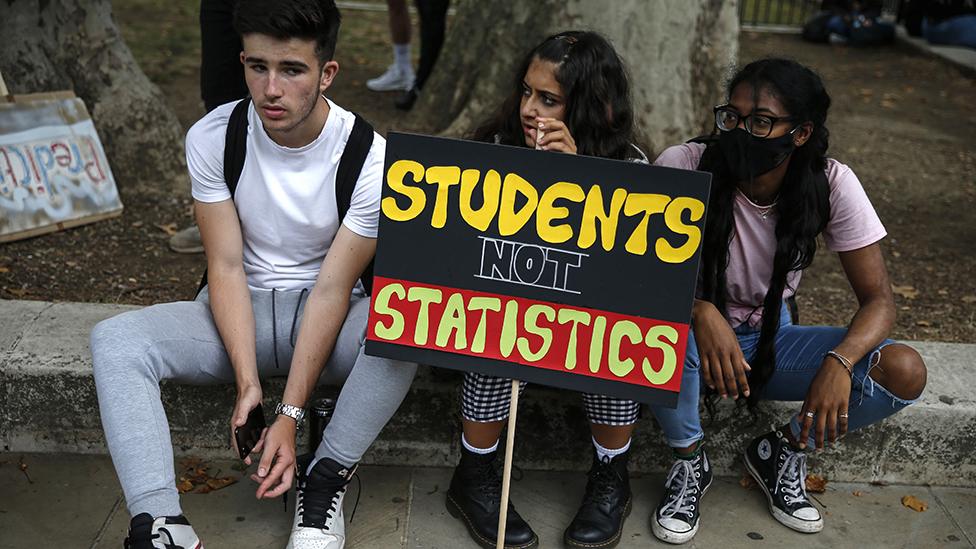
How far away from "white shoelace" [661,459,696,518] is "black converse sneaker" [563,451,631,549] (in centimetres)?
13

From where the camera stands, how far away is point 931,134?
761 centimetres

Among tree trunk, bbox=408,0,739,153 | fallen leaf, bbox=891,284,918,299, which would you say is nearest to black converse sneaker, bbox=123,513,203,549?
fallen leaf, bbox=891,284,918,299

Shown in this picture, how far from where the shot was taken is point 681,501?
325cm

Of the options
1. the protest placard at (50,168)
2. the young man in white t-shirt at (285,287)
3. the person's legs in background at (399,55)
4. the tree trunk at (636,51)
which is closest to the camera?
the young man in white t-shirt at (285,287)

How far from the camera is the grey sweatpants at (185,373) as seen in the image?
2.69 meters

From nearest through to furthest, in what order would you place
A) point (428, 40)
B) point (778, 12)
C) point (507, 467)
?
point (507, 467) < point (428, 40) < point (778, 12)

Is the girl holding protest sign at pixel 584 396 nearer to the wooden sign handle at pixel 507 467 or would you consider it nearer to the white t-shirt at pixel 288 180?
the wooden sign handle at pixel 507 467

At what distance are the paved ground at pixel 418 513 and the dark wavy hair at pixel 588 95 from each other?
1.11 meters

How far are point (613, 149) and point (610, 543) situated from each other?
3.78 ft

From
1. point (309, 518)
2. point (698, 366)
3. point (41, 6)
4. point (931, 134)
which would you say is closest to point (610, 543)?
point (698, 366)

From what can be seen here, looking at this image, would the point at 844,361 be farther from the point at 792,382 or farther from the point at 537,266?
the point at 537,266

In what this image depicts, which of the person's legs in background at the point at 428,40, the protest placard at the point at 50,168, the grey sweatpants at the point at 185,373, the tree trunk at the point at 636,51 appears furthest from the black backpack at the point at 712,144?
the person's legs in background at the point at 428,40

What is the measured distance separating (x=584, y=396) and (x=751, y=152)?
0.84 m

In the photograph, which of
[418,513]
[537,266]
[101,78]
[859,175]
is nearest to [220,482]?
[418,513]
